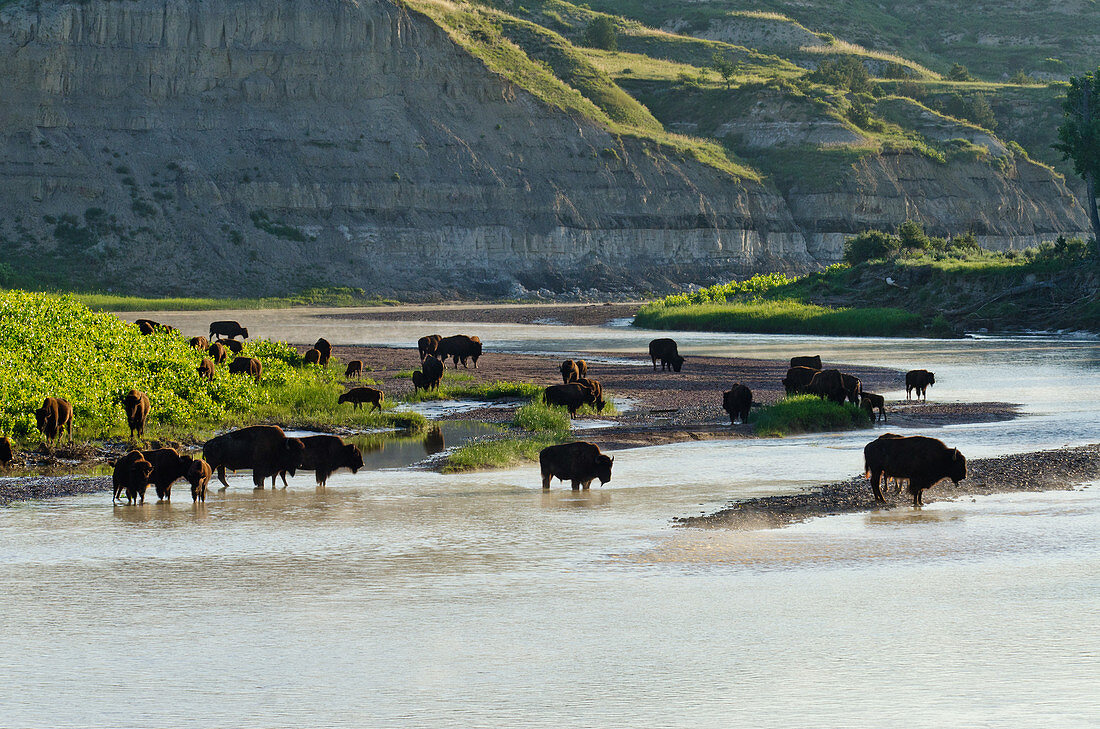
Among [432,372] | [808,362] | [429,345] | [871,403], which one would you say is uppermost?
[429,345]

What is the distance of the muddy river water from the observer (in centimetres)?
857

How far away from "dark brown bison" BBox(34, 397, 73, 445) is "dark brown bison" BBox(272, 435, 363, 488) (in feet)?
14.5

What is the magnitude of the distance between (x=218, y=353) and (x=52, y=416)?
478 inches

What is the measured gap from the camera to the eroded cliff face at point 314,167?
9662 centimetres

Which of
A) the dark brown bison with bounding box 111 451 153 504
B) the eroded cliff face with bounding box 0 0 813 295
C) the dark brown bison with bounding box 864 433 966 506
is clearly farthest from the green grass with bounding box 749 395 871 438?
the eroded cliff face with bounding box 0 0 813 295

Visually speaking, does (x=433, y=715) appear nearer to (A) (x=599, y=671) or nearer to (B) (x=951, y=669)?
(A) (x=599, y=671)

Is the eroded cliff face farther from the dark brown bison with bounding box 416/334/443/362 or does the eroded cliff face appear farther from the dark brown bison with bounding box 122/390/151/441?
the dark brown bison with bounding box 122/390/151/441

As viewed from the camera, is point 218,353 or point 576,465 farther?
point 218,353

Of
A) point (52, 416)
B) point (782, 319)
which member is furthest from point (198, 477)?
point (782, 319)

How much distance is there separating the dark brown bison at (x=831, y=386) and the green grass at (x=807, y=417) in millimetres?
591

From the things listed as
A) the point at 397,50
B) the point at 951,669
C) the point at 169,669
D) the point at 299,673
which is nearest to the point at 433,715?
the point at 299,673

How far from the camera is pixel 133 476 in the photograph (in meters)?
16.9

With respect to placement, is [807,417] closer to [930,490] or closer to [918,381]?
[918,381]

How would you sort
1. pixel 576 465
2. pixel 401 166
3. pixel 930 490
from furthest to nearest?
pixel 401 166 < pixel 576 465 < pixel 930 490
